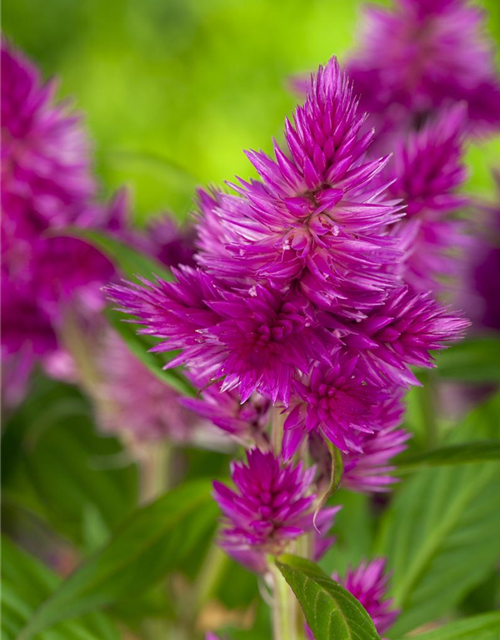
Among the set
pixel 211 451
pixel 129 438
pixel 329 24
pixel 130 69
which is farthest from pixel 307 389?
pixel 130 69

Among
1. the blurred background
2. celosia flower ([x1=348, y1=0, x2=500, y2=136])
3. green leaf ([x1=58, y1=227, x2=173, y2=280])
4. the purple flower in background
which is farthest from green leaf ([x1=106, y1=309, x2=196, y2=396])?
the blurred background

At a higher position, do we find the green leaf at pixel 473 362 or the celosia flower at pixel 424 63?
the celosia flower at pixel 424 63

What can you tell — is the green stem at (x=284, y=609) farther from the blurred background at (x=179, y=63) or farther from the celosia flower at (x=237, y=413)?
the blurred background at (x=179, y=63)

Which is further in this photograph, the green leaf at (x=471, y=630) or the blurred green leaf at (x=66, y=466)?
the blurred green leaf at (x=66, y=466)

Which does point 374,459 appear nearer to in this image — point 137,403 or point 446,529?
point 446,529

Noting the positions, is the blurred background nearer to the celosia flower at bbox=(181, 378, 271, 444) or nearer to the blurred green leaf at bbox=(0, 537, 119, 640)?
the blurred green leaf at bbox=(0, 537, 119, 640)

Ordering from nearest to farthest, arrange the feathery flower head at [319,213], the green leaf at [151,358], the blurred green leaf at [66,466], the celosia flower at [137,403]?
the feathery flower head at [319,213] < the green leaf at [151,358] < the celosia flower at [137,403] < the blurred green leaf at [66,466]

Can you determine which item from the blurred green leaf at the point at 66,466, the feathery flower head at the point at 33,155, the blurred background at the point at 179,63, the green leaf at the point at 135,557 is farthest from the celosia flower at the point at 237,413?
the blurred background at the point at 179,63
